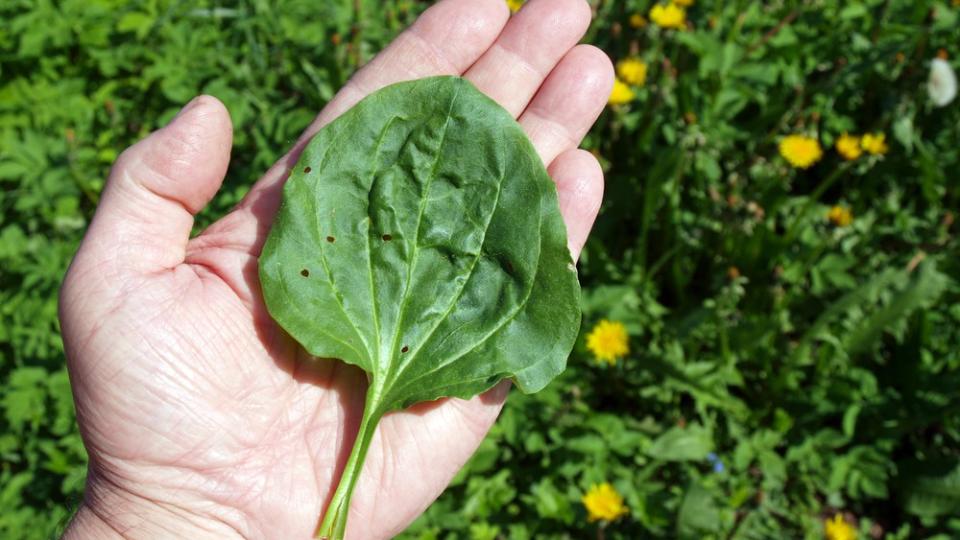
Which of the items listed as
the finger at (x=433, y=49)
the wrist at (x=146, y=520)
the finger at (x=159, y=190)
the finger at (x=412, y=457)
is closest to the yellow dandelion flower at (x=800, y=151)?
the finger at (x=433, y=49)

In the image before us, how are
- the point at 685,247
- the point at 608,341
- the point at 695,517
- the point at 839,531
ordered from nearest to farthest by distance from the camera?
the point at 695,517 → the point at 839,531 → the point at 608,341 → the point at 685,247

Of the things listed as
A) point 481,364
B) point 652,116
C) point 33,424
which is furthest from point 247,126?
point 481,364

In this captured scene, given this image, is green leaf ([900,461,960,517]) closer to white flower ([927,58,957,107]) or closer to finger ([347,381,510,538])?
white flower ([927,58,957,107])

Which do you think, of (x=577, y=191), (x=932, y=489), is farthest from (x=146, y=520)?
(x=932, y=489)

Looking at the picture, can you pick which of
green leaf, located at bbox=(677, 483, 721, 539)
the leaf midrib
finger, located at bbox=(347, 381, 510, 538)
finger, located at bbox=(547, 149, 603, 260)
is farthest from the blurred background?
the leaf midrib

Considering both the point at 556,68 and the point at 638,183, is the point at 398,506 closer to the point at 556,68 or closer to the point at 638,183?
the point at 556,68

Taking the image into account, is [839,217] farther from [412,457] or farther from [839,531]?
[412,457]

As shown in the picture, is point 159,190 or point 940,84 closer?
point 159,190
